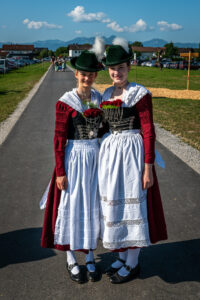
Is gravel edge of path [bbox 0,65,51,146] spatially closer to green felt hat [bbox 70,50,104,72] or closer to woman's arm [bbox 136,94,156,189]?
green felt hat [bbox 70,50,104,72]

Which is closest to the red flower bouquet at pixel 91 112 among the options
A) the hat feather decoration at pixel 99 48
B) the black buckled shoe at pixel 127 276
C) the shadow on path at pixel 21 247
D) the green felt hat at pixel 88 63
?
the green felt hat at pixel 88 63

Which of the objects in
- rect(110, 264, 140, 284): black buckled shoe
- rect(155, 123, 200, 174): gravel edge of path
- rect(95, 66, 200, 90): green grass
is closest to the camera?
rect(110, 264, 140, 284): black buckled shoe

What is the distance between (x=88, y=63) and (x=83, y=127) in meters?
0.55

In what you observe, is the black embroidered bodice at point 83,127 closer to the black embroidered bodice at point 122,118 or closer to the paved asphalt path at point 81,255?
the black embroidered bodice at point 122,118

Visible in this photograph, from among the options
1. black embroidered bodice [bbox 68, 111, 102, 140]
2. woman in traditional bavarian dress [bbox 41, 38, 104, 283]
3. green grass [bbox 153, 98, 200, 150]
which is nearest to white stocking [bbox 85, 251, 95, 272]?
woman in traditional bavarian dress [bbox 41, 38, 104, 283]

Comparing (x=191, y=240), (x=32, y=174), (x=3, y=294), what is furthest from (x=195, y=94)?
(x=3, y=294)

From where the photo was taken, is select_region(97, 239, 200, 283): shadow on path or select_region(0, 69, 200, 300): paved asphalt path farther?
select_region(97, 239, 200, 283): shadow on path

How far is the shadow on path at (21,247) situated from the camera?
3350 mm

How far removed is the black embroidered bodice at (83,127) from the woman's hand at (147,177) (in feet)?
1.81

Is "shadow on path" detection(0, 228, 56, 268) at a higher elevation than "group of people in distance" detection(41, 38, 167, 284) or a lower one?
lower

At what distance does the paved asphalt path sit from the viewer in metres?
2.84

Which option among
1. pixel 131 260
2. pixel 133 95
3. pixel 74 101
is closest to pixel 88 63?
pixel 74 101

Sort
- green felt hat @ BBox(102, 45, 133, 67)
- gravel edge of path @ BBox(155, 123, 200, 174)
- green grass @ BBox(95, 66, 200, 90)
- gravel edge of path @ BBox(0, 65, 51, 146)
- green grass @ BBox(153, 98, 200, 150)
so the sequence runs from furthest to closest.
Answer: green grass @ BBox(95, 66, 200, 90)
gravel edge of path @ BBox(0, 65, 51, 146)
green grass @ BBox(153, 98, 200, 150)
gravel edge of path @ BBox(155, 123, 200, 174)
green felt hat @ BBox(102, 45, 133, 67)

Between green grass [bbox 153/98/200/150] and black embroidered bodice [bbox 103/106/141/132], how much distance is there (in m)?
4.85
